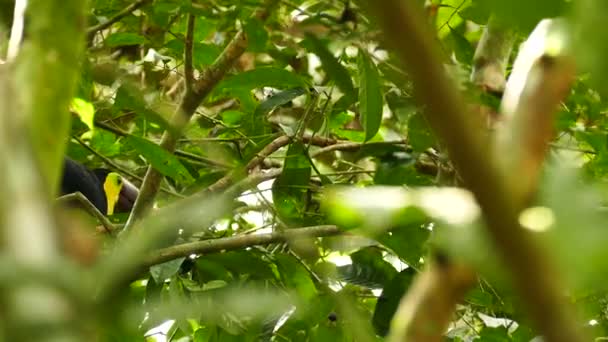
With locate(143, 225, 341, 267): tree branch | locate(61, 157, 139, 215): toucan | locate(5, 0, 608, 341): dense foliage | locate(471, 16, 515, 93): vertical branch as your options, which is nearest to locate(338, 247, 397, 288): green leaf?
locate(5, 0, 608, 341): dense foliage

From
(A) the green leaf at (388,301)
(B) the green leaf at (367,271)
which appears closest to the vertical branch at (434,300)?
(A) the green leaf at (388,301)

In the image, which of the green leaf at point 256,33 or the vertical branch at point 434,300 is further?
the green leaf at point 256,33

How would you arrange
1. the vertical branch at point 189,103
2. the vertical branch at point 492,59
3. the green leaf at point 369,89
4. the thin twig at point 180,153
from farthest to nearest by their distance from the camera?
1. the thin twig at point 180,153
2. the vertical branch at point 189,103
3. the green leaf at point 369,89
4. the vertical branch at point 492,59

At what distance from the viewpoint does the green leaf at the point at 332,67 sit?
833 mm

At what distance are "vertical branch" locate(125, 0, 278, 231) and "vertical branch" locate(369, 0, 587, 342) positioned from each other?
95 cm

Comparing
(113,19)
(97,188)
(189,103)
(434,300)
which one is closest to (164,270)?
(189,103)

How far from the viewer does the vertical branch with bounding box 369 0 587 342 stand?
0.20 metres

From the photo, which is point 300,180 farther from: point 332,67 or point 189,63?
point 332,67

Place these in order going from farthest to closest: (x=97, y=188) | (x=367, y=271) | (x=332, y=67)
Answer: (x=97, y=188) → (x=367, y=271) → (x=332, y=67)

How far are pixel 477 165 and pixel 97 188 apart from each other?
2.11 m

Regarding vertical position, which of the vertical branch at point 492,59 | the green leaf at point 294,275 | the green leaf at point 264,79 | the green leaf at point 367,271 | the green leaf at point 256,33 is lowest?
the green leaf at point 367,271

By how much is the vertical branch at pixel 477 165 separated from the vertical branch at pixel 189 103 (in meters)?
0.95

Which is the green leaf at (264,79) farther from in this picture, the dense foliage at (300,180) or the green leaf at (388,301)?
the green leaf at (388,301)

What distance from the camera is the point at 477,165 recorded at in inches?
8.0
